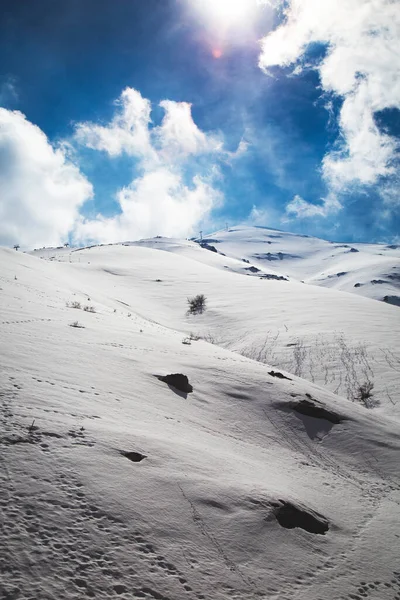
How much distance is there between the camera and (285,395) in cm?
732

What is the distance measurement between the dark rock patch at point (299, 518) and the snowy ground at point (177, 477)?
1 centimetres

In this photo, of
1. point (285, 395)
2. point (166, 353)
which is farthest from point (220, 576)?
point (166, 353)

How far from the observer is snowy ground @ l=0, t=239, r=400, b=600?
242 cm

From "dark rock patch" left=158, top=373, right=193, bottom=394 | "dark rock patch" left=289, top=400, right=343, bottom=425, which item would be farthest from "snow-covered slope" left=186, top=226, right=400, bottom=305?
"dark rock patch" left=158, top=373, right=193, bottom=394

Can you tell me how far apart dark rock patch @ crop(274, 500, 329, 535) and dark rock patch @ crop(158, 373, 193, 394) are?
303cm

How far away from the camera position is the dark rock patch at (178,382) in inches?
253

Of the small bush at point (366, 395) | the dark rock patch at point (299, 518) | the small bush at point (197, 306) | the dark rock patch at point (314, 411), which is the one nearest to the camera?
the dark rock patch at point (299, 518)

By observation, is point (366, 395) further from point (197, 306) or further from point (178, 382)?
point (197, 306)

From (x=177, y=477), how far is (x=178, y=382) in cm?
298

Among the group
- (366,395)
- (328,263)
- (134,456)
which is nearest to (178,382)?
(134,456)

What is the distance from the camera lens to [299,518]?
3.62 metres

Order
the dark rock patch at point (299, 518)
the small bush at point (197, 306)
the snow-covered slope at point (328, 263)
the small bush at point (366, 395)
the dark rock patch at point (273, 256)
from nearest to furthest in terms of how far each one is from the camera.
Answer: the dark rock patch at point (299, 518)
the small bush at point (366, 395)
the small bush at point (197, 306)
the snow-covered slope at point (328, 263)
the dark rock patch at point (273, 256)

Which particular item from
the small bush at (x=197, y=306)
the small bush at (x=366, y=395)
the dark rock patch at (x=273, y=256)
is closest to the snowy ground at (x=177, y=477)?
the small bush at (x=366, y=395)

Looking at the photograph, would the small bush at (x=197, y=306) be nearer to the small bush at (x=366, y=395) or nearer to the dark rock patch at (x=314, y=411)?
the small bush at (x=366, y=395)
